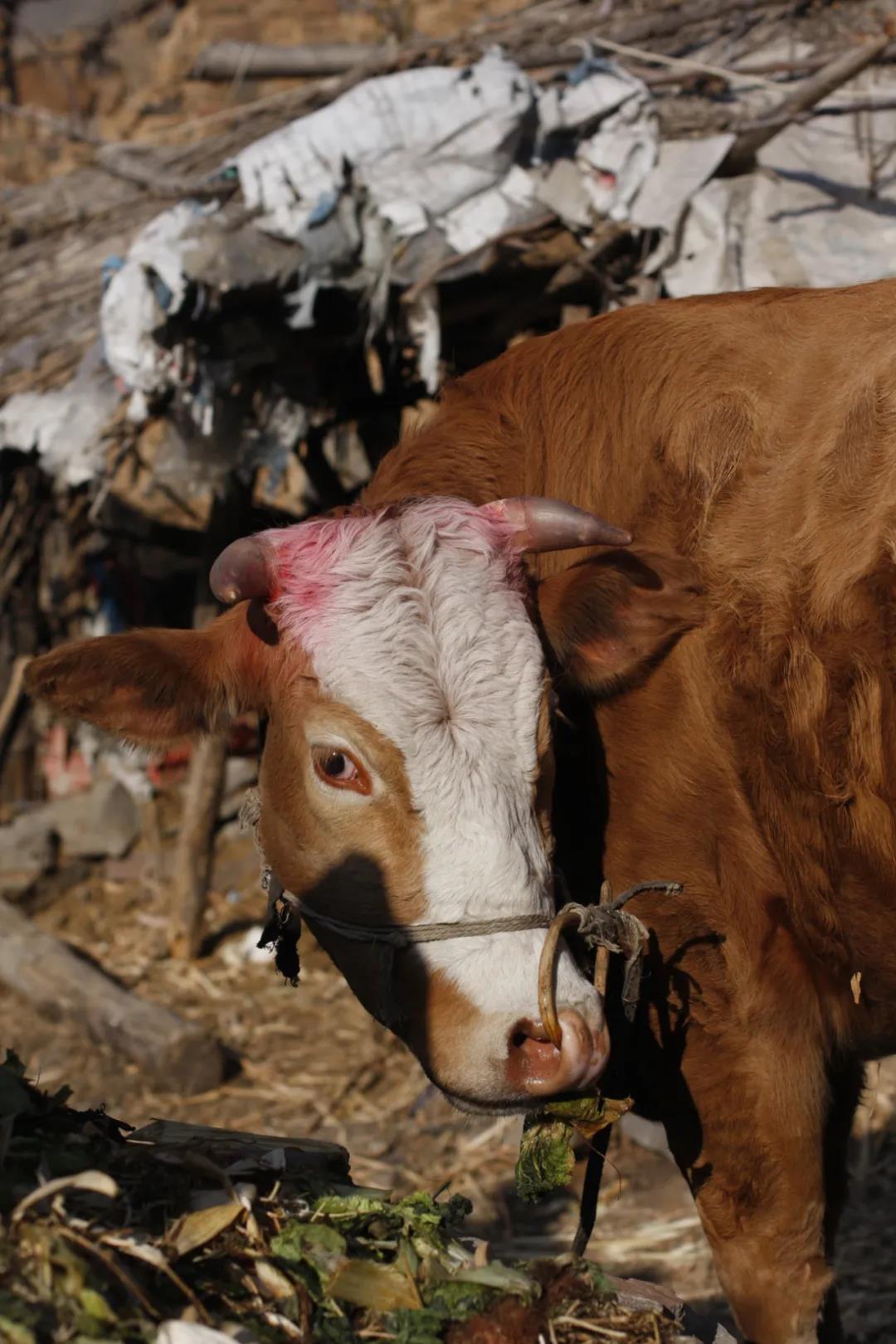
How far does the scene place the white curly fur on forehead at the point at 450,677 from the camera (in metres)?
2.51

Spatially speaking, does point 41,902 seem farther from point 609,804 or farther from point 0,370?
point 609,804

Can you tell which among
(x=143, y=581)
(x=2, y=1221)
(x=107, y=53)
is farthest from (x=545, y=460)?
(x=107, y=53)

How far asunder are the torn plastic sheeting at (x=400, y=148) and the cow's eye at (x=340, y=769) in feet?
10.8

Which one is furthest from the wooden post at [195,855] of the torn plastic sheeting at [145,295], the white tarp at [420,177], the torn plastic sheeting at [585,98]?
the torn plastic sheeting at [585,98]

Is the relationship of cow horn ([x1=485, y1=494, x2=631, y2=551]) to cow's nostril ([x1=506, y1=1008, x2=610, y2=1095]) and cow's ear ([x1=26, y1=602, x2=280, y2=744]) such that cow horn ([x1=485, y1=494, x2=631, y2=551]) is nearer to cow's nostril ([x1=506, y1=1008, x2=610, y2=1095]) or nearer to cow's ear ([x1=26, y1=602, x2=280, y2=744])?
cow's ear ([x1=26, y1=602, x2=280, y2=744])

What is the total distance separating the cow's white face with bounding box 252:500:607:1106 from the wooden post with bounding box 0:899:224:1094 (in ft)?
10.7

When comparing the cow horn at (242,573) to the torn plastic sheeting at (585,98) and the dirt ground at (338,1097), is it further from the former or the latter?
the torn plastic sheeting at (585,98)

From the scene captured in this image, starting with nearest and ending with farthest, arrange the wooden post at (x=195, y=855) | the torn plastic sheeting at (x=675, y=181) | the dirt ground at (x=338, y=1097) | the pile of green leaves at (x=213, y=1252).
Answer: the pile of green leaves at (x=213, y=1252)
the dirt ground at (x=338, y=1097)
the torn plastic sheeting at (x=675, y=181)
the wooden post at (x=195, y=855)

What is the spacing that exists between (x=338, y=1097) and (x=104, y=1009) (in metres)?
1.17

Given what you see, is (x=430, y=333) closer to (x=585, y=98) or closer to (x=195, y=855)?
(x=585, y=98)

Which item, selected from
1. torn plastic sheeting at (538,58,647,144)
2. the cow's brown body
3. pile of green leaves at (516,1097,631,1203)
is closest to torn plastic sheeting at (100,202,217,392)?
torn plastic sheeting at (538,58,647,144)

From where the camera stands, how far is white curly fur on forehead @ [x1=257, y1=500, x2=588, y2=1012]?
251 centimetres

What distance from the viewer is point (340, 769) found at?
8.60 ft

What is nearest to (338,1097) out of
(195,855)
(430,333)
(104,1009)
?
(104,1009)
